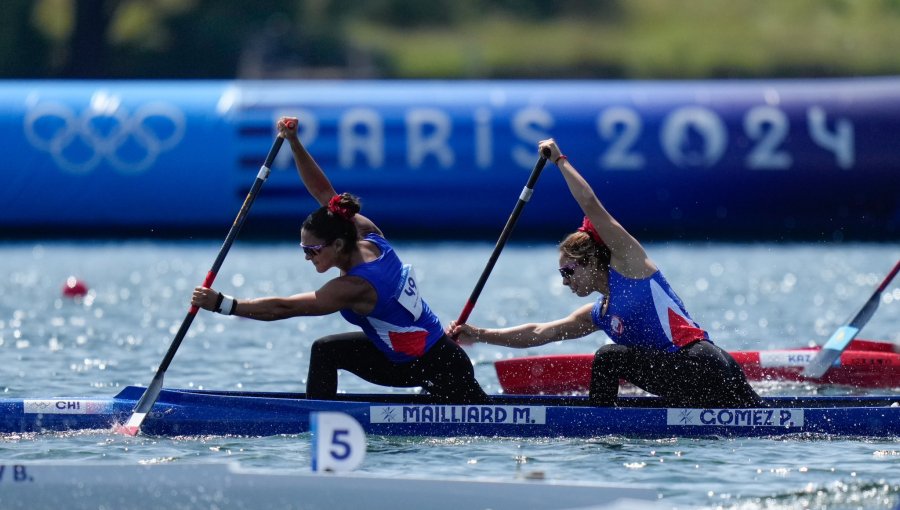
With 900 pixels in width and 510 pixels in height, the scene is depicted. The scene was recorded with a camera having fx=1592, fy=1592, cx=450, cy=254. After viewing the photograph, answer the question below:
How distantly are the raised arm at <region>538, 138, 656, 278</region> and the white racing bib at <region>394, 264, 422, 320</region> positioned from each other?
A: 1067mm

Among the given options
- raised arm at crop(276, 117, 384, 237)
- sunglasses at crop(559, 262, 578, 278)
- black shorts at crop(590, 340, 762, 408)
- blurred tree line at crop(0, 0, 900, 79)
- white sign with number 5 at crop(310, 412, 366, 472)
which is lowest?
white sign with number 5 at crop(310, 412, 366, 472)

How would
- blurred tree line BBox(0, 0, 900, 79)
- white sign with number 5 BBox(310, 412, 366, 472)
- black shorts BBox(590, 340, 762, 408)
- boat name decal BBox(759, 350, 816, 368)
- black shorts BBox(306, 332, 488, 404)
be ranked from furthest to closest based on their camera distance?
blurred tree line BBox(0, 0, 900, 79) < boat name decal BBox(759, 350, 816, 368) < black shorts BBox(306, 332, 488, 404) < black shorts BBox(590, 340, 762, 408) < white sign with number 5 BBox(310, 412, 366, 472)

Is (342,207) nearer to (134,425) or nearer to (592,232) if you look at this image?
(592,232)

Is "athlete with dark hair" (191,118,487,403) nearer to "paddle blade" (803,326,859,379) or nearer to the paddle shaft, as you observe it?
the paddle shaft

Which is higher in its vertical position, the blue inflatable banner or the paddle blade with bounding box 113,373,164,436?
the blue inflatable banner

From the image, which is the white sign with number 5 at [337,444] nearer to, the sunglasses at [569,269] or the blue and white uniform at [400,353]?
the blue and white uniform at [400,353]

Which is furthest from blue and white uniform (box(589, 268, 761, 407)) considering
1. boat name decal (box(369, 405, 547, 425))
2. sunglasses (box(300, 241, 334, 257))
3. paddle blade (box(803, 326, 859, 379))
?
paddle blade (box(803, 326, 859, 379))

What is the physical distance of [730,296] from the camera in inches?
681

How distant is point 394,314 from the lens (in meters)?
9.10

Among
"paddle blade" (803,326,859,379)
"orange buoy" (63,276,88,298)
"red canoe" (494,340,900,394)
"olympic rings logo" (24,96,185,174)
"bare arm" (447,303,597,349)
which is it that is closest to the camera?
"bare arm" (447,303,597,349)

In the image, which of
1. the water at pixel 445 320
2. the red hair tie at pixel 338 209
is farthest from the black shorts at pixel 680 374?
the red hair tie at pixel 338 209

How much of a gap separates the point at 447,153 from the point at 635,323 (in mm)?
12246

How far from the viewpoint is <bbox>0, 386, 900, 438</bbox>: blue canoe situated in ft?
30.2

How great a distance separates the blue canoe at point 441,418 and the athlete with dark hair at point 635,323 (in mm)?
158
